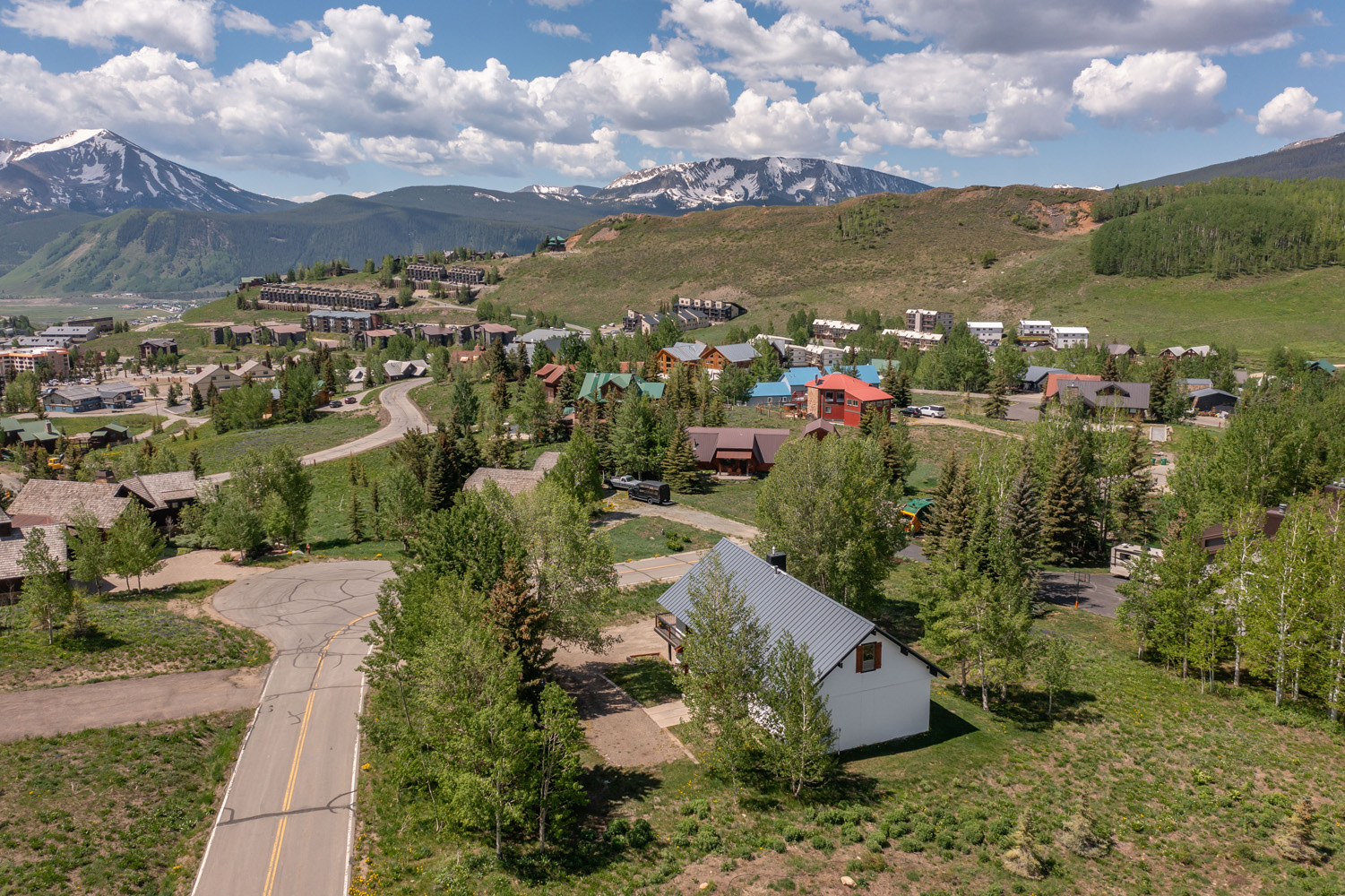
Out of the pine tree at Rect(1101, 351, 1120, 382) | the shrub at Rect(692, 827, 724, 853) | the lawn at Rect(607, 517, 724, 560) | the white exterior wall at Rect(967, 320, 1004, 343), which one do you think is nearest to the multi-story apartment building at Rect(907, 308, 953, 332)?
the white exterior wall at Rect(967, 320, 1004, 343)

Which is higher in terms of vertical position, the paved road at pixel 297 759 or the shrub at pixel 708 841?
the shrub at pixel 708 841

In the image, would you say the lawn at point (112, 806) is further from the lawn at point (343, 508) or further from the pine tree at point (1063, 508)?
the pine tree at point (1063, 508)

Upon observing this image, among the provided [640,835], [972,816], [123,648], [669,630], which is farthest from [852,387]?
[123,648]

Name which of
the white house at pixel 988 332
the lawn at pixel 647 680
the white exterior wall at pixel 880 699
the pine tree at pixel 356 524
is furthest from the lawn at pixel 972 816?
the white house at pixel 988 332

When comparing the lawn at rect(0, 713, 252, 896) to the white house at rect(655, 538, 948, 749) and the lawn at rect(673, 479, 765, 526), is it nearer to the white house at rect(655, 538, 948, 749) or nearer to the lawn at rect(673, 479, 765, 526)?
the white house at rect(655, 538, 948, 749)

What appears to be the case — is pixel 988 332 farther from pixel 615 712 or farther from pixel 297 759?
pixel 297 759

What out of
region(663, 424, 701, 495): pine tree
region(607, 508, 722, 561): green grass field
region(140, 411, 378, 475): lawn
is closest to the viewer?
region(607, 508, 722, 561): green grass field
